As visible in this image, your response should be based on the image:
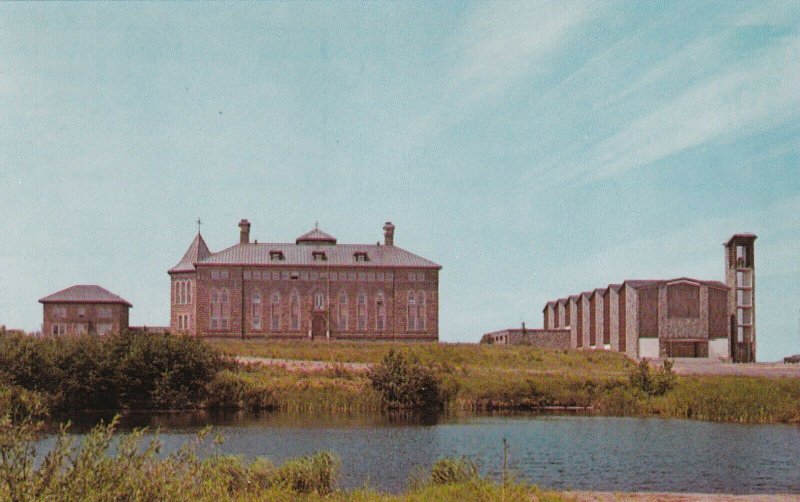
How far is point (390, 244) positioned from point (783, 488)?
6703 centimetres

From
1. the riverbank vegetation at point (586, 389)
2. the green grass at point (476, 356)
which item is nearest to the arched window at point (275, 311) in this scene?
the green grass at point (476, 356)

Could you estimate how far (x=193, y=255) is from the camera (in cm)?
8469

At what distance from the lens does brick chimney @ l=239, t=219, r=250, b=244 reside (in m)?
84.2

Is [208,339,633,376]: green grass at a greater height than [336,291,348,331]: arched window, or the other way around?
[336,291,348,331]: arched window

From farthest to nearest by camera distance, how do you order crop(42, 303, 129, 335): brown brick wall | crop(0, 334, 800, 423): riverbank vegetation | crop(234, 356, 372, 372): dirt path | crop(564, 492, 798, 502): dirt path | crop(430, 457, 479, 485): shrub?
crop(42, 303, 129, 335): brown brick wall, crop(234, 356, 372, 372): dirt path, crop(0, 334, 800, 423): riverbank vegetation, crop(430, 457, 479, 485): shrub, crop(564, 492, 798, 502): dirt path

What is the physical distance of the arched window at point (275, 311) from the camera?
7988cm

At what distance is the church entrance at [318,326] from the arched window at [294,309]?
145cm

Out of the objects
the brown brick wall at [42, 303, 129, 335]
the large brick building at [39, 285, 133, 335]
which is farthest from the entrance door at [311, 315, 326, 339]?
the brown brick wall at [42, 303, 129, 335]

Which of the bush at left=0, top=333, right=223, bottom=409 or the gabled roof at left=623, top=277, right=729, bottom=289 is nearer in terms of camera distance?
the bush at left=0, top=333, right=223, bottom=409

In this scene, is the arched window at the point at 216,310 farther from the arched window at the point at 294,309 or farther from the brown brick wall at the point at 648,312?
the brown brick wall at the point at 648,312

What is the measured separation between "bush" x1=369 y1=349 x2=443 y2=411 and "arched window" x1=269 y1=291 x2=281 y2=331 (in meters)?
37.4

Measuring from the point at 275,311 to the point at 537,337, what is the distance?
23.6 meters

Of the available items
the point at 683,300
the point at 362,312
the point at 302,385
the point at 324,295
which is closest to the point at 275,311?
the point at 324,295

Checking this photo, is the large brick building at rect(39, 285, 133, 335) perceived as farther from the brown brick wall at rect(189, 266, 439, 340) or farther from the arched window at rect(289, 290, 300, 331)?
the arched window at rect(289, 290, 300, 331)
